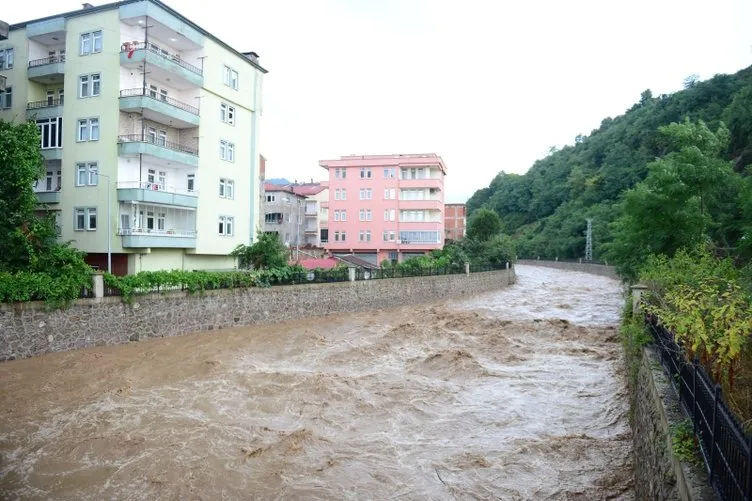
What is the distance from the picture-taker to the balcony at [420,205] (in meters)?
46.7

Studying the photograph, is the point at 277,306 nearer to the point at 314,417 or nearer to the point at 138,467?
the point at 314,417

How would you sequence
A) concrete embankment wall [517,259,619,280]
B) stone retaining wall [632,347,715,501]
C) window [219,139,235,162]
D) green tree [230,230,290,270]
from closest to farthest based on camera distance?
stone retaining wall [632,347,715,501] → green tree [230,230,290,270] → window [219,139,235,162] → concrete embankment wall [517,259,619,280]

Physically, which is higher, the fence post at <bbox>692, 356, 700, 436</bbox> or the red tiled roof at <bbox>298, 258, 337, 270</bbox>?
the red tiled roof at <bbox>298, 258, 337, 270</bbox>

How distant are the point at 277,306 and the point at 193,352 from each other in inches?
256

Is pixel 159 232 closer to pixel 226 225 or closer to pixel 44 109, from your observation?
pixel 226 225

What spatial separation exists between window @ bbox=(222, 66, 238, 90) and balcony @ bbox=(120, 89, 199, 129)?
294 centimetres

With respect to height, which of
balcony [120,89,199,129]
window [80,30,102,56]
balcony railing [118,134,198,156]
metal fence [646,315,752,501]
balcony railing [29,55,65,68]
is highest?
window [80,30,102,56]

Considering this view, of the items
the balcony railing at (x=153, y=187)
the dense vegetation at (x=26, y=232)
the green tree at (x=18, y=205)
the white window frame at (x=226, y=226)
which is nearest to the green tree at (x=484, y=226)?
the white window frame at (x=226, y=226)

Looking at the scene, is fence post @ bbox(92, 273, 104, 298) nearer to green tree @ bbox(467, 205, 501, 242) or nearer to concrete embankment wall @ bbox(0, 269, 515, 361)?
concrete embankment wall @ bbox(0, 269, 515, 361)

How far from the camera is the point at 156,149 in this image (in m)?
22.6

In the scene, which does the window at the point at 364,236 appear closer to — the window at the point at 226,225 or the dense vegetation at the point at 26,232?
the window at the point at 226,225

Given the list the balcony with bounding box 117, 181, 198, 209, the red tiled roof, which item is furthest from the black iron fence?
the balcony with bounding box 117, 181, 198, 209

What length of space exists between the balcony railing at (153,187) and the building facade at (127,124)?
5 centimetres

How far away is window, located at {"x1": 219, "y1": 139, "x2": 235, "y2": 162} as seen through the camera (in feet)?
88.3
